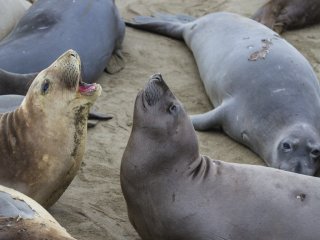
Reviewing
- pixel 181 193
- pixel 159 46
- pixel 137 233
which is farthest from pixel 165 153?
pixel 159 46

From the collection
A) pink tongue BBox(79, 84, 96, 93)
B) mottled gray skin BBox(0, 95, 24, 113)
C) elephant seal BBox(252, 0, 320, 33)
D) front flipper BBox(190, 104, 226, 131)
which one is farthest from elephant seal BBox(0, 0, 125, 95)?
pink tongue BBox(79, 84, 96, 93)

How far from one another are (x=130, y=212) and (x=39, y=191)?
529 millimetres

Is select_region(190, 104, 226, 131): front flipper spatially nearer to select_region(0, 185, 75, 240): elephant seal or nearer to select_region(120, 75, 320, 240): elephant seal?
select_region(120, 75, 320, 240): elephant seal

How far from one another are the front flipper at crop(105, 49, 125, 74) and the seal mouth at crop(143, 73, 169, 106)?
2.88 m

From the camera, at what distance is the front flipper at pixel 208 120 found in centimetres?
660

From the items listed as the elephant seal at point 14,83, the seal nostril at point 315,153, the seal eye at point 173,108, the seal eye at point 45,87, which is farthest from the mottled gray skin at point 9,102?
the seal nostril at point 315,153

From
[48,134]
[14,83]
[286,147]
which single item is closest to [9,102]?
[14,83]

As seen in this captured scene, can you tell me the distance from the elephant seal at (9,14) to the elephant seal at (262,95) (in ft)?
5.61

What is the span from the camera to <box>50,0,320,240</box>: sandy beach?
5.13m

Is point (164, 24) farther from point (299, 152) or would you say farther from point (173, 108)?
point (173, 108)

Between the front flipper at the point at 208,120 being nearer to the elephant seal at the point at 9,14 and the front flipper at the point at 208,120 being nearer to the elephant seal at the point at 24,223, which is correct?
the elephant seal at the point at 9,14

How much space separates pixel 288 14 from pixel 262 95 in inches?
95.0

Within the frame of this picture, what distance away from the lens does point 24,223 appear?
3.26 metres

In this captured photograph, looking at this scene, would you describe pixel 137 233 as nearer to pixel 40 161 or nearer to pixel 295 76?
pixel 40 161
